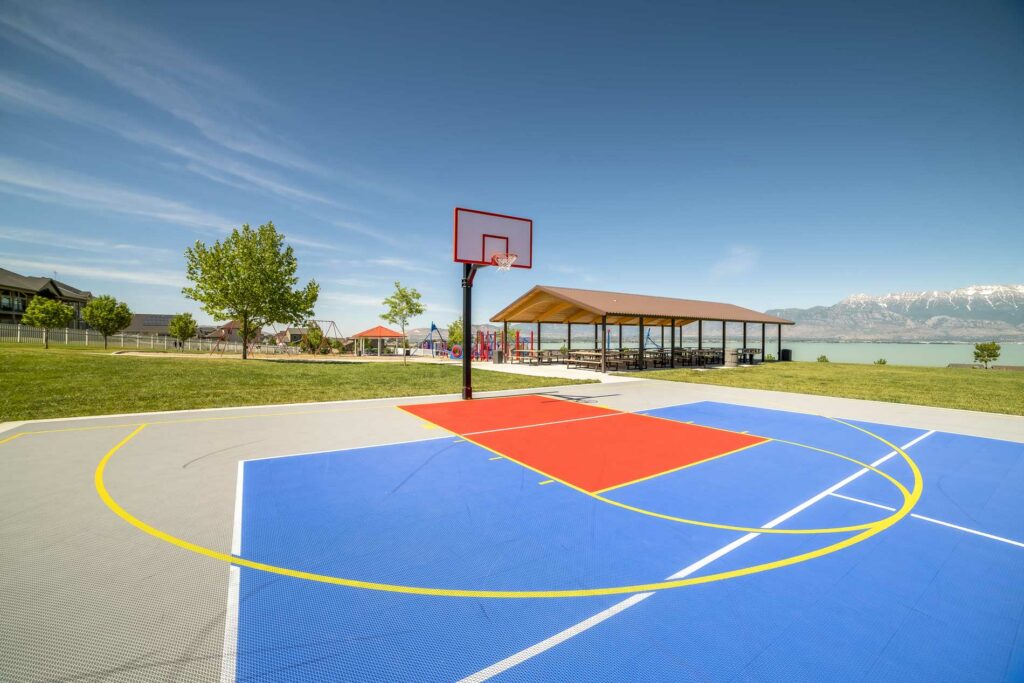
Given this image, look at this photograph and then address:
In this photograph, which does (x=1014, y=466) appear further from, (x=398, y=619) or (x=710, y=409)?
(x=398, y=619)

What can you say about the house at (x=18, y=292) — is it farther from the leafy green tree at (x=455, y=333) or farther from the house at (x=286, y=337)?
the leafy green tree at (x=455, y=333)

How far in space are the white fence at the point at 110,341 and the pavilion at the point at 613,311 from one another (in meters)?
33.7

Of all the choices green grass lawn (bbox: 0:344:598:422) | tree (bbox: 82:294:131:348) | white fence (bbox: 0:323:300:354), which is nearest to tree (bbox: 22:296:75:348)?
white fence (bbox: 0:323:300:354)

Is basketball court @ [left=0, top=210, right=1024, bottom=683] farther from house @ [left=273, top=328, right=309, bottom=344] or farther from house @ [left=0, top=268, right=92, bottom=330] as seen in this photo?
house @ [left=273, top=328, right=309, bottom=344]

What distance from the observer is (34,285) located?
47594mm

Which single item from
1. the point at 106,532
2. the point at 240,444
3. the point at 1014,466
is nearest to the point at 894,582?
the point at 1014,466

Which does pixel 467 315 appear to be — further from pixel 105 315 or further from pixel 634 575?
pixel 105 315

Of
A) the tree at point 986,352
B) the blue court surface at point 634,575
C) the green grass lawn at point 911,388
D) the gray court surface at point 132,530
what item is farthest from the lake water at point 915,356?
the gray court surface at point 132,530

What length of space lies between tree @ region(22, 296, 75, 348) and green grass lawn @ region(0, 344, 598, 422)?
20269mm

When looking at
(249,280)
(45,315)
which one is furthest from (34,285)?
(249,280)

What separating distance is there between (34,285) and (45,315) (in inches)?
872

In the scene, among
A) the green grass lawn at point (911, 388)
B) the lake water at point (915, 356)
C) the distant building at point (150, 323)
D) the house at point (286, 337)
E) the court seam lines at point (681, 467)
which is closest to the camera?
the court seam lines at point (681, 467)

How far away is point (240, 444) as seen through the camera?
8430mm

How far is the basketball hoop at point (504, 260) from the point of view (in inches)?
595
